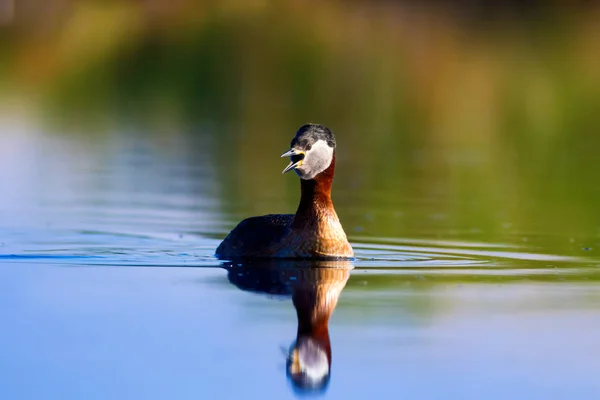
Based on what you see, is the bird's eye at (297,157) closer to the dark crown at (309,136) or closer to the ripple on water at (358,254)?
the dark crown at (309,136)

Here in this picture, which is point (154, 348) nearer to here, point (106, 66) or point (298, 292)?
point (298, 292)

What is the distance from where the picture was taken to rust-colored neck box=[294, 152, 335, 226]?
12.5 metres

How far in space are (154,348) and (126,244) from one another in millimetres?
5176

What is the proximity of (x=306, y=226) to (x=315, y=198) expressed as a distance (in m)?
0.32

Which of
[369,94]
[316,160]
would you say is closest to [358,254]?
[316,160]

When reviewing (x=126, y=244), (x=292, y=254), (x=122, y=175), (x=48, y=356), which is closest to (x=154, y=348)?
(x=48, y=356)

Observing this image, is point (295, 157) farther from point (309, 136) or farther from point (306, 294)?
point (306, 294)

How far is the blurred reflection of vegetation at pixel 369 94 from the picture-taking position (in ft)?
57.8

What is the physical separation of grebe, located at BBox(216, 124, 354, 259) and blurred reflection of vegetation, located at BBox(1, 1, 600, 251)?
1.87 m

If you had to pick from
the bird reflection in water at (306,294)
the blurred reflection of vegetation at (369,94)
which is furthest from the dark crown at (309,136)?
the blurred reflection of vegetation at (369,94)

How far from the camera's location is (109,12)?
46438 mm

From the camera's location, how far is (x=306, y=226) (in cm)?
1245

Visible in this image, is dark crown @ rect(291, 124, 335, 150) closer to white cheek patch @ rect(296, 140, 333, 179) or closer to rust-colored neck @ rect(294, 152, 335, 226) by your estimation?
white cheek patch @ rect(296, 140, 333, 179)

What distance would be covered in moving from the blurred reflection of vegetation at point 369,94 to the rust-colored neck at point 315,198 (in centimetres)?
180
